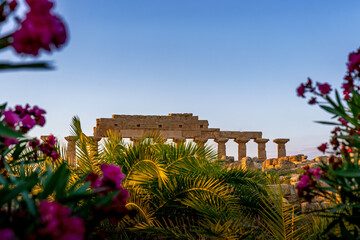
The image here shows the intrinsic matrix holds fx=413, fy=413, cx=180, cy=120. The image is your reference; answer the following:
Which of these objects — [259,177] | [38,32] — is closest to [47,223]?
[38,32]

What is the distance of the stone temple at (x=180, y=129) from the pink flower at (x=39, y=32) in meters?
26.5

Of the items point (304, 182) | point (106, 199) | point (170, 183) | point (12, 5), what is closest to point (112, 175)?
point (106, 199)

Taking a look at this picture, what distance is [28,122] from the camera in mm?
2838

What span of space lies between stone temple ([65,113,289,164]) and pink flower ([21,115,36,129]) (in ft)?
82.3

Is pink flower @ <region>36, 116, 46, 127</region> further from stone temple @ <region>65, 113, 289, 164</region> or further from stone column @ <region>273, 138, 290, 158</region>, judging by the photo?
stone column @ <region>273, 138, 290, 158</region>

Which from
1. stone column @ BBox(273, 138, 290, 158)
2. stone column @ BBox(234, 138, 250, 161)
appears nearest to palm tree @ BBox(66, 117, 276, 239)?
stone column @ BBox(234, 138, 250, 161)

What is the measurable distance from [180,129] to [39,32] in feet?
90.4

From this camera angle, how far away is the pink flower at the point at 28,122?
2.83 metres

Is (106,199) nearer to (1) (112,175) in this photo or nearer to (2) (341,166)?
(1) (112,175)

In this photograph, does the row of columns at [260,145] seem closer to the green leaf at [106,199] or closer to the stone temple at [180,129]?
the stone temple at [180,129]

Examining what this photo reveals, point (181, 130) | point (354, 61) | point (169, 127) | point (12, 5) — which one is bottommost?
point (12, 5)

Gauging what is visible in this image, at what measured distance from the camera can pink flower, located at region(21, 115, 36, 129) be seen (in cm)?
283

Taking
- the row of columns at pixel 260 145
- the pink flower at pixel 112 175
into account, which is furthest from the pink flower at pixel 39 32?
the row of columns at pixel 260 145

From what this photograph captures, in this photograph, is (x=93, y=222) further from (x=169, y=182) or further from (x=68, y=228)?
(x=169, y=182)
